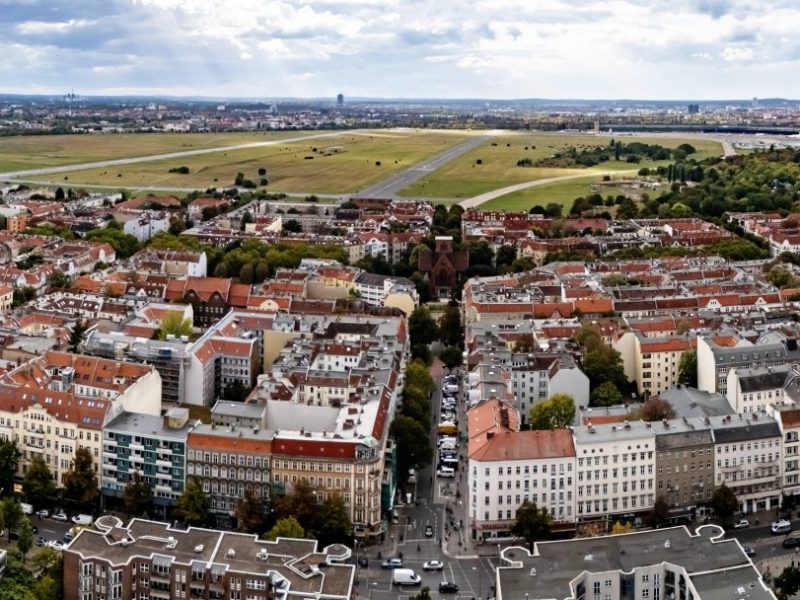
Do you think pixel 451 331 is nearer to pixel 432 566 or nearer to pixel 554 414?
pixel 554 414

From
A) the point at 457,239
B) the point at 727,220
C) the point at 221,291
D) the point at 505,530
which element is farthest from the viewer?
the point at 727,220

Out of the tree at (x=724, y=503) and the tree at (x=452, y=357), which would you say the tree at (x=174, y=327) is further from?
the tree at (x=724, y=503)

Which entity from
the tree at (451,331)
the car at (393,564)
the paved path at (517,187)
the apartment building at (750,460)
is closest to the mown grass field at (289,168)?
the paved path at (517,187)

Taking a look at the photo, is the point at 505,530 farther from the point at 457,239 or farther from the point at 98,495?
the point at 457,239

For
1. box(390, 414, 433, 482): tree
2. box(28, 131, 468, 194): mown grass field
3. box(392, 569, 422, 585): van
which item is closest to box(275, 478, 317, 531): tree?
box(392, 569, 422, 585): van

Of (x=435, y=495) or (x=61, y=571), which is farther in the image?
(x=435, y=495)

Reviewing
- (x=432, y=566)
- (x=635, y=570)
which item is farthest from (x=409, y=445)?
(x=635, y=570)

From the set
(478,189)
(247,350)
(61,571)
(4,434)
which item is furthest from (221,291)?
(478,189)
